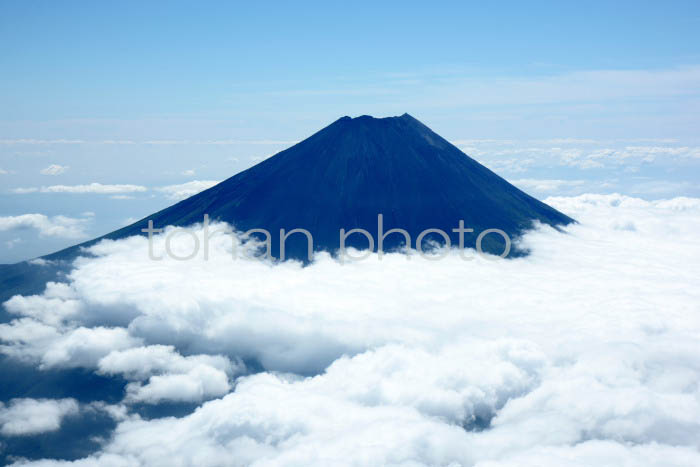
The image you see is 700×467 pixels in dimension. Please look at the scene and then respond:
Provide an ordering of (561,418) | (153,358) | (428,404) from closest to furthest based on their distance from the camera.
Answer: (561,418) < (428,404) < (153,358)

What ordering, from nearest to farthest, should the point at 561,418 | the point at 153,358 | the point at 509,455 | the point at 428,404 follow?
the point at 509,455
the point at 561,418
the point at 428,404
the point at 153,358

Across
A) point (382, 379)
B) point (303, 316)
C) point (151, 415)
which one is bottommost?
point (151, 415)

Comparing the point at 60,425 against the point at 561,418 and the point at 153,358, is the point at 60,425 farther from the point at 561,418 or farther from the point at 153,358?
the point at 561,418

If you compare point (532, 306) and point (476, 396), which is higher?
point (532, 306)

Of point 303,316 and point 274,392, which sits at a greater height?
point 303,316

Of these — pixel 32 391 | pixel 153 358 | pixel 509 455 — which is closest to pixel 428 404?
pixel 509 455

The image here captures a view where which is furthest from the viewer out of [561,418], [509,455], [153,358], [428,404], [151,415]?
[153,358]

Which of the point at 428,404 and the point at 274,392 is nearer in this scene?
the point at 428,404

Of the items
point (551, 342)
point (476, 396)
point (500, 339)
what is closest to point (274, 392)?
point (476, 396)

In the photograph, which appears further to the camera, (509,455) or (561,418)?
(561,418)

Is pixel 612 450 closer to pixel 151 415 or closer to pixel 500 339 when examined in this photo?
pixel 500 339
